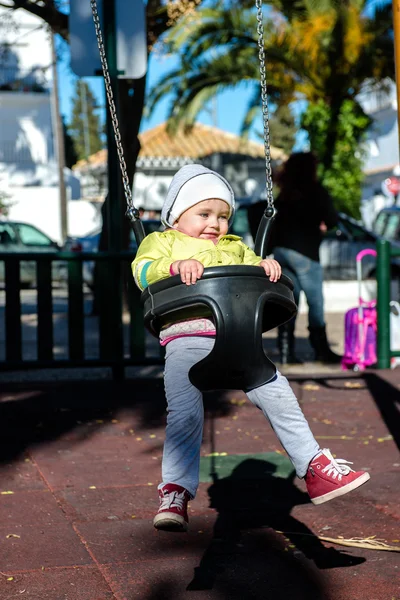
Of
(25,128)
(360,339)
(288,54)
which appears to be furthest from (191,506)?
(25,128)

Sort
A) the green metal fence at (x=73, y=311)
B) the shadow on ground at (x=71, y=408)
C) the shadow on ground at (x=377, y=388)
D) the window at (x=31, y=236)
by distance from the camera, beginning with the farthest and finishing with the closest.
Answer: the window at (x=31, y=236)
the green metal fence at (x=73, y=311)
the shadow on ground at (x=377, y=388)
the shadow on ground at (x=71, y=408)

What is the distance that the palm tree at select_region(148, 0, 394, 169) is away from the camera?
19.7 meters

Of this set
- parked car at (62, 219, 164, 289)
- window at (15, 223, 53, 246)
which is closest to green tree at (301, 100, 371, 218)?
parked car at (62, 219, 164, 289)

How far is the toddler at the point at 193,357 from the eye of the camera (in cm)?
336

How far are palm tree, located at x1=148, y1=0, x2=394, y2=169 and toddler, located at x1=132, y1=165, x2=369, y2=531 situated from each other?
15.0 m

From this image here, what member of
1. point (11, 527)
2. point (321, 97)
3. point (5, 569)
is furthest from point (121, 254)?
point (321, 97)

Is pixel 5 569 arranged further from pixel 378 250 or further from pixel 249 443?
pixel 378 250

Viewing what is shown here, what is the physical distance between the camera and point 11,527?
410cm

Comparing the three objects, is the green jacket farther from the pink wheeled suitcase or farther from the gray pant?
the pink wheeled suitcase

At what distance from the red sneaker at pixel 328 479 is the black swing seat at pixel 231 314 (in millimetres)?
377

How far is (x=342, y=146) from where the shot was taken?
26.8m

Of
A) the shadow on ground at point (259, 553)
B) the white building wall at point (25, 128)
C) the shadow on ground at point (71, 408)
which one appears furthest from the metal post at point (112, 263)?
the white building wall at point (25, 128)

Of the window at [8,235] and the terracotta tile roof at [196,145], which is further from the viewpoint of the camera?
the terracotta tile roof at [196,145]

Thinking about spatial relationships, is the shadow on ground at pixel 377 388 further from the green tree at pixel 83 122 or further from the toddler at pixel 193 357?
the green tree at pixel 83 122
